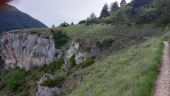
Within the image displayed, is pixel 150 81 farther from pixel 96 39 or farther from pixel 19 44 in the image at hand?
pixel 19 44

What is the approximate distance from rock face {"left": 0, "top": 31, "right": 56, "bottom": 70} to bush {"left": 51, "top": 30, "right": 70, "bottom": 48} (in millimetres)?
1416

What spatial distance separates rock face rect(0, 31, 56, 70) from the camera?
103 metres

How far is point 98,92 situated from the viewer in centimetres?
2322

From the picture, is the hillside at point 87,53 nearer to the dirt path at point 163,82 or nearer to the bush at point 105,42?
the bush at point 105,42

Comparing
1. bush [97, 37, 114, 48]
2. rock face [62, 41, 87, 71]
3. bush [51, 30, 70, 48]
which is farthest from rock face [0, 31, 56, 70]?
bush [97, 37, 114, 48]

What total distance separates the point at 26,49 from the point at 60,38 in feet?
66.0

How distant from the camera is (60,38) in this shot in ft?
325

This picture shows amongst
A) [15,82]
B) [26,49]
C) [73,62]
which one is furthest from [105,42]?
[26,49]

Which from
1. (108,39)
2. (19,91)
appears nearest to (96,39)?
(108,39)

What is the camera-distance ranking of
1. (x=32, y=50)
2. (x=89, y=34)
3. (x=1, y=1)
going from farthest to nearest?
(x=32, y=50)
(x=89, y=34)
(x=1, y=1)

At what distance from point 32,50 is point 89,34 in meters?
35.3

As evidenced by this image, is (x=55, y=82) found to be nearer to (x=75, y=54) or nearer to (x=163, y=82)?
(x=75, y=54)

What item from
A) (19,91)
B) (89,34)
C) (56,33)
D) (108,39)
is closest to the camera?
(108,39)

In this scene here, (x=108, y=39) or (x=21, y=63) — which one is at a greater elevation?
(x=108, y=39)
